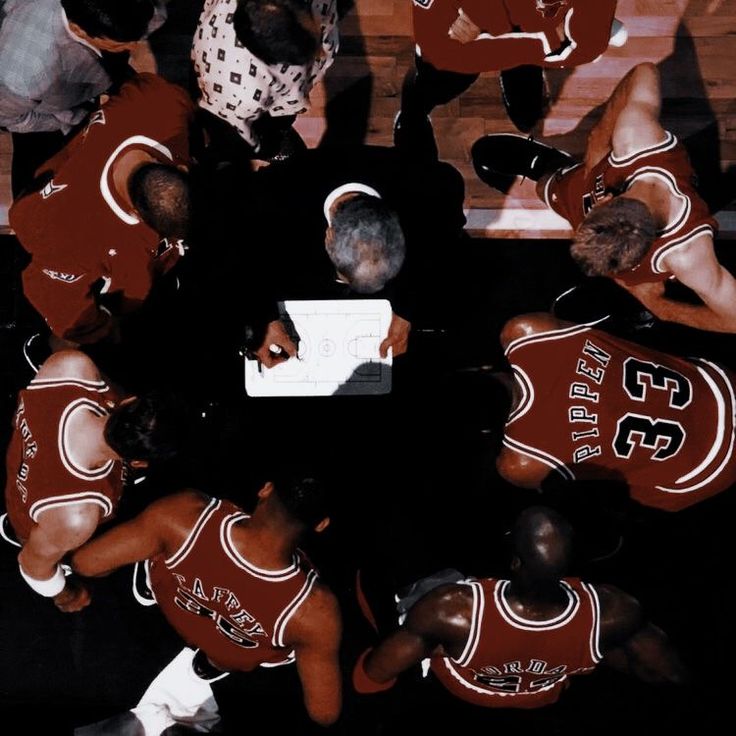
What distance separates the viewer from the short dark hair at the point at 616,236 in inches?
105

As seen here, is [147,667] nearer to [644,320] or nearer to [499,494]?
[499,494]

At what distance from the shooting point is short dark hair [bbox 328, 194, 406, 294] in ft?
9.37

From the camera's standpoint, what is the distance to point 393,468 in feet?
12.3

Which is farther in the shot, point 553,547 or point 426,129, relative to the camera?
point 426,129

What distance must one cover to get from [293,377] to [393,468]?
0.70 m

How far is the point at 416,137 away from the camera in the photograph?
12.4ft

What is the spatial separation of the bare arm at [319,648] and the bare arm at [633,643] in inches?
39.5

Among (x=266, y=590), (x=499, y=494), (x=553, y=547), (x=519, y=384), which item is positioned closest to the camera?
(x=553, y=547)

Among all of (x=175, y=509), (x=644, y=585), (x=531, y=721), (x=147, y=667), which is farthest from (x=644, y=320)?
(x=147, y=667)

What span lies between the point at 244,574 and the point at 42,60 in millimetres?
2097

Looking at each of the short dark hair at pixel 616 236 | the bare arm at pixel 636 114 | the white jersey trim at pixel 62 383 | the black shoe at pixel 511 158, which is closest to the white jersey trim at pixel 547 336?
the short dark hair at pixel 616 236

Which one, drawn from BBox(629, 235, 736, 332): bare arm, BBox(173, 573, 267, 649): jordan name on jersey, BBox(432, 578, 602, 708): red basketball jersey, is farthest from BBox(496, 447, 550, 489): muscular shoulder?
BBox(173, 573, 267, 649): jordan name on jersey

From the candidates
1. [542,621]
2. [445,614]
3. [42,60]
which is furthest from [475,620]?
[42,60]

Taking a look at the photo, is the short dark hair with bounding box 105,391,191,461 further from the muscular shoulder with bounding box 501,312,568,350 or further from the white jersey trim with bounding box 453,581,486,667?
the muscular shoulder with bounding box 501,312,568,350
